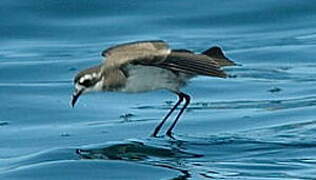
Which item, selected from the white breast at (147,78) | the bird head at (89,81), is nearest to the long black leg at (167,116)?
the white breast at (147,78)

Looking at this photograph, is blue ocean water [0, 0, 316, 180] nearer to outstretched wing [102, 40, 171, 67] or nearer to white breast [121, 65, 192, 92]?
white breast [121, 65, 192, 92]

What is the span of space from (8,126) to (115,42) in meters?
4.85

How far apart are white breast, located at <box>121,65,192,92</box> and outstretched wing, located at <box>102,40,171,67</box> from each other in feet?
0.27

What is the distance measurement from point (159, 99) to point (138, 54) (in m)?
2.23

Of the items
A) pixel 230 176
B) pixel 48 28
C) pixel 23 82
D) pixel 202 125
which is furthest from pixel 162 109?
pixel 48 28

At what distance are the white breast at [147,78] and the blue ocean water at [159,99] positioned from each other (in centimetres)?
40

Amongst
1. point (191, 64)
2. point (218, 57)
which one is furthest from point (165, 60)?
point (218, 57)

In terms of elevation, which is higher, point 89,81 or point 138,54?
point 138,54

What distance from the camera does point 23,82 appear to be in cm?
1323

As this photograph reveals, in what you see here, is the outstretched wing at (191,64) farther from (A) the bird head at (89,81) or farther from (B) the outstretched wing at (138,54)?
(A) the bird head at (89,81)

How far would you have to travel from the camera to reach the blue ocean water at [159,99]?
9.13 meters

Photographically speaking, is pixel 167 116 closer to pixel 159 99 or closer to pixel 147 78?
pixel 147 78

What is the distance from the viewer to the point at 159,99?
474 inches

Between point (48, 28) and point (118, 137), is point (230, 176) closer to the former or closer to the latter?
point (118, 137)
